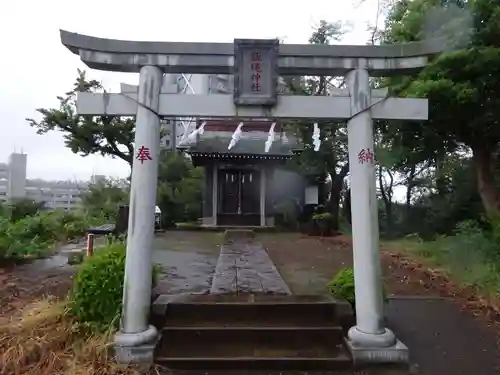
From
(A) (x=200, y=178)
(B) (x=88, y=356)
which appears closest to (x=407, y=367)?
(B) (x=88, y=356)

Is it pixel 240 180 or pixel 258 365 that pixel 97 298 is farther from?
pixel 240 180

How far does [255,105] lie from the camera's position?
475 centimetres

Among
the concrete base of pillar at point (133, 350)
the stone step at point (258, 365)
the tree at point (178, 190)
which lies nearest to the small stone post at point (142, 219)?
the concrete base of pillar at point (133, 350)

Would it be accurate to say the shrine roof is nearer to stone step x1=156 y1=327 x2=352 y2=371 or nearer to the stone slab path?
Answer: the stone slab path

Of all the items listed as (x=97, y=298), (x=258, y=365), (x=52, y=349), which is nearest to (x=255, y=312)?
(x=258, y=365)

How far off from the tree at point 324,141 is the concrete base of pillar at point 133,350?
14516mm

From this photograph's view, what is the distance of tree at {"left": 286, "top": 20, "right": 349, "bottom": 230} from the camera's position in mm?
18609

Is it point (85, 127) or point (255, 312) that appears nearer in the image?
point (255, 312)

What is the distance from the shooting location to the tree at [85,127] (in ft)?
60.0

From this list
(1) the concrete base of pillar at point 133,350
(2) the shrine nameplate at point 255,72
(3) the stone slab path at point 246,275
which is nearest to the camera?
(1) the concrete base of pillar at point 133,350

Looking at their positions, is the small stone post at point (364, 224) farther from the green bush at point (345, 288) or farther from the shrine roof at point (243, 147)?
the shrine roof at point (243, 147)

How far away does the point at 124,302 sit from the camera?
4465 mm

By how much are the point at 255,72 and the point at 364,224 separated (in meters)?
2.16

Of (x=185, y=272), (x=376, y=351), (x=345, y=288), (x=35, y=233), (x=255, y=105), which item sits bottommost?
(x=376, y=351)
